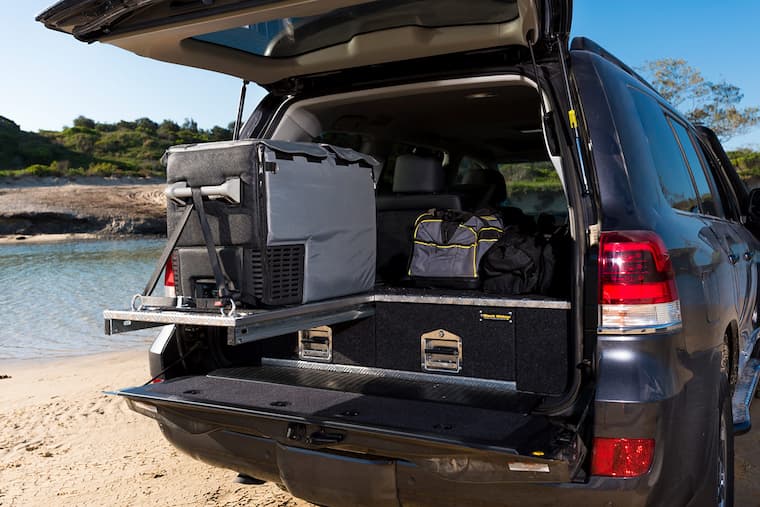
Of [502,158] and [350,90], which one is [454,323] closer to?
[350,90]

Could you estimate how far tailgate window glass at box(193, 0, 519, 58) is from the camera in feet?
8.34

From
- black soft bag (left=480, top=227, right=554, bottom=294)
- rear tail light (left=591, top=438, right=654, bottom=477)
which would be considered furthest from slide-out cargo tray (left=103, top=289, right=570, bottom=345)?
rear tail light (left=591, top=438, right=654, bottom=477)

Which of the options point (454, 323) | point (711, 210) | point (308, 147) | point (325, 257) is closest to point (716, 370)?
point (454, 323)

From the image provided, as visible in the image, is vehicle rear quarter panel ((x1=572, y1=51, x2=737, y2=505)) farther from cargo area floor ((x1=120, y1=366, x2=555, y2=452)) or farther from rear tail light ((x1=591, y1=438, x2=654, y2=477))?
cargo area floor ((x1=120, y1=366, x2=555, y2=452))

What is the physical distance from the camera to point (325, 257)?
9.09 ft

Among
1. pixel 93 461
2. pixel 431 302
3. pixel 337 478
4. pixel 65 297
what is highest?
pixel 431 302

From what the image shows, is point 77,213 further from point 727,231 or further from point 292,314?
point 727,231

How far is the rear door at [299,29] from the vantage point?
2285 mm

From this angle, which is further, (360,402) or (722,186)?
(722,186)

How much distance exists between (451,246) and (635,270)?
3.59 feet

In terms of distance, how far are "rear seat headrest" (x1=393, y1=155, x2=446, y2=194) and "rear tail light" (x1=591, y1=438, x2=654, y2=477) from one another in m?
1.96

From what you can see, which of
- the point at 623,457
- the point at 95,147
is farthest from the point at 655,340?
the point at 95,147

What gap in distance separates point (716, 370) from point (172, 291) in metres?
2.16

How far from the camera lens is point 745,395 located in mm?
3213
